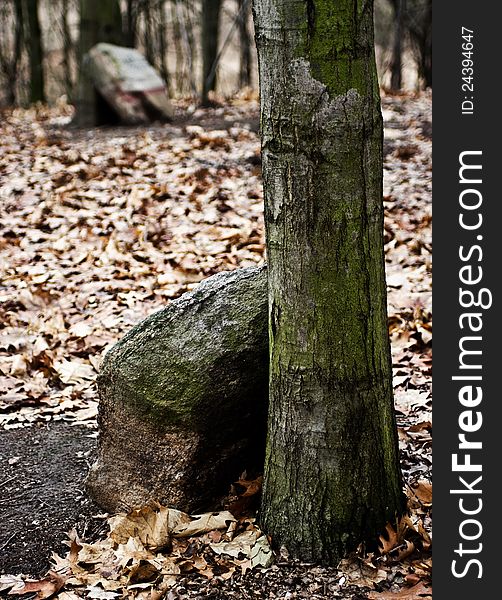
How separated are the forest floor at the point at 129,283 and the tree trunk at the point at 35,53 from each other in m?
5.88

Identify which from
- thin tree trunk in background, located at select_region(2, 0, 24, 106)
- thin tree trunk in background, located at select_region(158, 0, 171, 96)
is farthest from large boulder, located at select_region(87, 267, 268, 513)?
thin tree trunk in background, located at select_region(2, 0, 24, 106)

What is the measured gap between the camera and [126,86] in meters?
10.2

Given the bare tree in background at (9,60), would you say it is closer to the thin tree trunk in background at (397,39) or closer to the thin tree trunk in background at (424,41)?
the thin tree trunk in background at (424,41)

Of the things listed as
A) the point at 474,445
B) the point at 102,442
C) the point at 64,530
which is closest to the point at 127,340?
the point at 102,442

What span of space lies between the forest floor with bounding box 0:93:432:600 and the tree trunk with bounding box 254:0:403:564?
0.77ft

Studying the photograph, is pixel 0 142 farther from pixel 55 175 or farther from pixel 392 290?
pixel 392 290

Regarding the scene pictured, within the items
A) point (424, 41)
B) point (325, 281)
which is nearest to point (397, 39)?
point (325, 281)

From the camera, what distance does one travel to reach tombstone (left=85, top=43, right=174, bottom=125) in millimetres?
10227

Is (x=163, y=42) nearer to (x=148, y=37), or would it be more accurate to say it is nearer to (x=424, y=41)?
(x=148, y=37)

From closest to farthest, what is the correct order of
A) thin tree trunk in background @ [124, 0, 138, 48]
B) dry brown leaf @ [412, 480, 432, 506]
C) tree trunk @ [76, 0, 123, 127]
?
1. dry brown leaf @ [412, 480, 432, 506]
2. tree trunk @ [76, 0, 123, 127]
3. thin tree trunk in background @ [124, 0, 138, 48]

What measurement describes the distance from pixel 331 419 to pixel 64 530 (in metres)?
1.24

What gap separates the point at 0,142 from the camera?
10.0 metres

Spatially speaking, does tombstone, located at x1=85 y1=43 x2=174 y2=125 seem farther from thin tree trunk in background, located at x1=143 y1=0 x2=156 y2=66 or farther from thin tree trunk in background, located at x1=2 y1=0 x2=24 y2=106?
thin tree trunk in background, located at x1=2 y1=0 x2=24 y2=106

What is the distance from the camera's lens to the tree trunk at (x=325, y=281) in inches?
93.7
